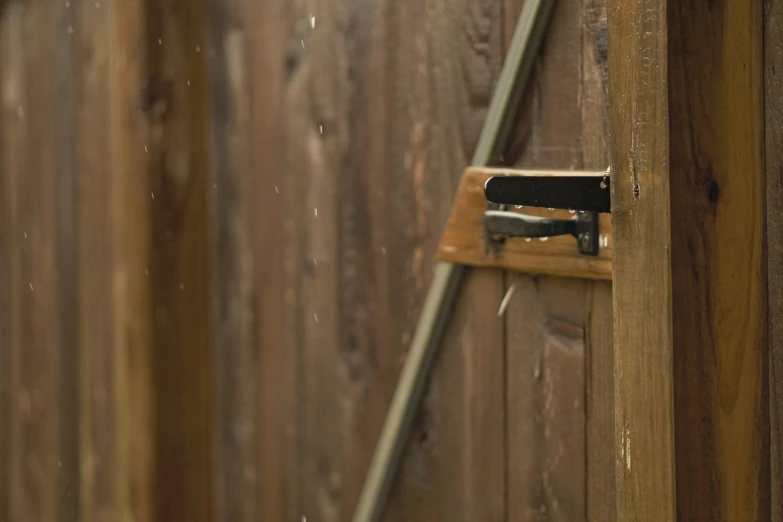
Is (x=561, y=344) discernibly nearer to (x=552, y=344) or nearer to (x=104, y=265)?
(x=552, y=344)

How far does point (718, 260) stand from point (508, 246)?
0.67m

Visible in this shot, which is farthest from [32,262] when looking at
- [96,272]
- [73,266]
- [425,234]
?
[425,234]

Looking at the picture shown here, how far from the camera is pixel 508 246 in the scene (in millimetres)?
1305

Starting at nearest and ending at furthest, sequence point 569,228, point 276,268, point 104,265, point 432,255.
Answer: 1. point 569,228
2. point 432,255
3. point 276,268
4. point 104,265

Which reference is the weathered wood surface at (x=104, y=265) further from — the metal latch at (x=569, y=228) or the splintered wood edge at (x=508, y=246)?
the metal latch at (x=569, y=228)

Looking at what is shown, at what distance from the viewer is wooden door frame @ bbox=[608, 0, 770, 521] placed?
2.07 ft

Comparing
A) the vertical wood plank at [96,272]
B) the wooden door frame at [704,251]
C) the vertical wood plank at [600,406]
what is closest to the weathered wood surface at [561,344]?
the vertical wood plank at [600,406]

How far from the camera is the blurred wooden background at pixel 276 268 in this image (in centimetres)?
130

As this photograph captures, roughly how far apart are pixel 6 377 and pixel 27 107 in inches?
26.4

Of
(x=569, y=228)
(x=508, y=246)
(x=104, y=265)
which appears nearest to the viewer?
(x=569, y=228)

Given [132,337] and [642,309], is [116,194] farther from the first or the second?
[642,309]

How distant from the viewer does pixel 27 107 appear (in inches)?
87.8

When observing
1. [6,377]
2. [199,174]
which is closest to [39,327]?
[6,377]

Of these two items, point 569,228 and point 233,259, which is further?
point 233,259
